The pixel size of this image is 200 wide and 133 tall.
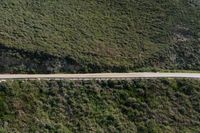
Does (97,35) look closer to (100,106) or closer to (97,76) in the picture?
(97,76)

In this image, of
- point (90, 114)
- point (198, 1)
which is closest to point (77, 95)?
point (90, 114)

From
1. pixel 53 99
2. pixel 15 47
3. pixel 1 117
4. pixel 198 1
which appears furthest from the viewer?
pixel 198 1

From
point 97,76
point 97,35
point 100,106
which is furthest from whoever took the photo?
point 97,35

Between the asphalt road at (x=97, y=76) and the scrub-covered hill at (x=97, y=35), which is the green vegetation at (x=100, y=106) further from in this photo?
the scrub-covered hill at (x=97, y=35)

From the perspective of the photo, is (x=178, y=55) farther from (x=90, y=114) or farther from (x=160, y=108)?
(x=90, y=114)

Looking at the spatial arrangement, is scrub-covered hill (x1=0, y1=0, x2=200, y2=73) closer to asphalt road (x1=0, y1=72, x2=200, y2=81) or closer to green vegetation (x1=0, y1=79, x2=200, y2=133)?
asphalt road (x1=0, y1=72, x2=200, y2=81)

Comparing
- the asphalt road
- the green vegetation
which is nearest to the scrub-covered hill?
the asphalt road

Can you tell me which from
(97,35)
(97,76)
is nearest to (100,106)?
(97,76)
